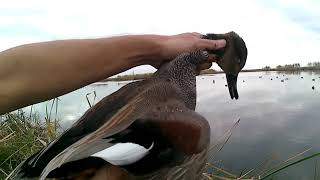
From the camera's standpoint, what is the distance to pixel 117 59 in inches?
71.3

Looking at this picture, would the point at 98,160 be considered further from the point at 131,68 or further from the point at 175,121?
the point at 131,68

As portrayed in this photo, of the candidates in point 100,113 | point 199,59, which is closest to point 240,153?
point 199,59

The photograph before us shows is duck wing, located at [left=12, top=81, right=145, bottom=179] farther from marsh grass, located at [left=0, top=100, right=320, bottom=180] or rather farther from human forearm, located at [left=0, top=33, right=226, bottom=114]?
marsh grass, located at [left=0, top=100, right=320, bottom=180]

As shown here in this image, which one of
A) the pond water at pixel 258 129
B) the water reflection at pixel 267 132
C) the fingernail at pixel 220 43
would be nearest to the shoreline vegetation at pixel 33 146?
the pond water at pixel 258 129

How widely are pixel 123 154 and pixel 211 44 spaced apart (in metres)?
0.88

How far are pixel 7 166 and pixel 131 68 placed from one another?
102 inches

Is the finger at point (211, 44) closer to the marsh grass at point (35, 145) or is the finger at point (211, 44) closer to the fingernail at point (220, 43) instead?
the fingernail at point (220, 43)

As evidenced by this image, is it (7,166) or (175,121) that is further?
(7,166)

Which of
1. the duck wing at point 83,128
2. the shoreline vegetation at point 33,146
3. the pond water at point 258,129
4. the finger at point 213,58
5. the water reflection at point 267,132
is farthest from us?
the water reflection at point 267,132

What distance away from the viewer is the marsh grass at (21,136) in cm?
395

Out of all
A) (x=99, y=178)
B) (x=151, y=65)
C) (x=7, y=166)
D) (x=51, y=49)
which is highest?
(x=51, y=49)

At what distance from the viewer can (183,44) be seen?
6.32ft

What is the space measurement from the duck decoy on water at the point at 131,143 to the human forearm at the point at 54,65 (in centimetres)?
16

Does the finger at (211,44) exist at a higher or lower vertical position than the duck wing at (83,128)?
higher
